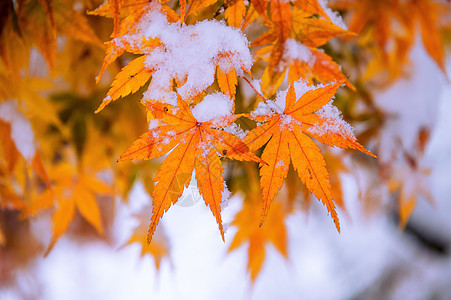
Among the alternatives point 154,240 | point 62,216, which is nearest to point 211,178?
point 154,240

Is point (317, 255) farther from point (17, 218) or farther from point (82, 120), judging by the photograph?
point (82, 120)

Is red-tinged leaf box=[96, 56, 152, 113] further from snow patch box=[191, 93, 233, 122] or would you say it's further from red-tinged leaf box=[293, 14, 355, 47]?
red-tinged leaf box=[293, 14, 355, 47]

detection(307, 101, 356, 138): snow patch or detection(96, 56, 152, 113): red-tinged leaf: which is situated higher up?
detection(96, 56, 152, 113): red-tinged leaf

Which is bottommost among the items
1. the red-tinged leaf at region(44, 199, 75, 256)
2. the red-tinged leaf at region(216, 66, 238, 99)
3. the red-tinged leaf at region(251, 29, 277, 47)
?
the red-tinged leaf at region(44, 199, 75, 256)

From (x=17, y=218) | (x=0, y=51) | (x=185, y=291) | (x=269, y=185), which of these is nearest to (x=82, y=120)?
(x=0, y=51)

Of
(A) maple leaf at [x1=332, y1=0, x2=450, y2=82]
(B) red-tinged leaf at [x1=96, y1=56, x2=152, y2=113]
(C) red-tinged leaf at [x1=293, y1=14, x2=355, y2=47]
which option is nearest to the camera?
(B) red-tinged leaf at [x1=96, y1=56, x2=152, y2=113]

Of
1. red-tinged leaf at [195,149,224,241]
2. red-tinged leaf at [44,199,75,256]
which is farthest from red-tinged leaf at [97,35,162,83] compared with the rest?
red-tinged leaf at [44,199,75,256]

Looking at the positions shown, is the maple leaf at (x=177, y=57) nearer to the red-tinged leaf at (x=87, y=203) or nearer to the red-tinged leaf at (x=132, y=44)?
the red-tinged leaf at (x=132, y=44)
